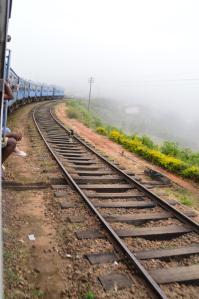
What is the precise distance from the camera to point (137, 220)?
250 inches

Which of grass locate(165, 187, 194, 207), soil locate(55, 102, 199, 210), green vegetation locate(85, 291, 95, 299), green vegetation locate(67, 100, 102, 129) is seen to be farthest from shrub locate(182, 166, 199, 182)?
green vegetation locate(67, 100, 102, 129)

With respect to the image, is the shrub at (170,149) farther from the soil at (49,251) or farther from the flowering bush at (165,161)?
the soil at (49,251)

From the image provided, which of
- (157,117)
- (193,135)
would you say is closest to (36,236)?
(193,135)

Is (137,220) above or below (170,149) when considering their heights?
below

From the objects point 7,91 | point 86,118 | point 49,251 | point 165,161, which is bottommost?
point 49,251

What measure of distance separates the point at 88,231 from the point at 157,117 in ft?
293

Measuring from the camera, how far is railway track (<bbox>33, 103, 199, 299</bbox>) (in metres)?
4.68

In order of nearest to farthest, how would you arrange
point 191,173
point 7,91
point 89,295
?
point 89,295 < point 7,91 < point 191,173

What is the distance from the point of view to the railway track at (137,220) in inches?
184

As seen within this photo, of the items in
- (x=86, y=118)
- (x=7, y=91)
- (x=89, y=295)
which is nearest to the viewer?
(x=89, y=295)

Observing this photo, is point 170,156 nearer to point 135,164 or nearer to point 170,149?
point 170,149

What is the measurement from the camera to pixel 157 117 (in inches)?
3671

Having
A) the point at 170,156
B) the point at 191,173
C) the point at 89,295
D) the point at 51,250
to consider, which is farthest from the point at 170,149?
the point at 89,295

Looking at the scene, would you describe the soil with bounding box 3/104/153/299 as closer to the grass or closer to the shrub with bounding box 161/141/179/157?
the grass
